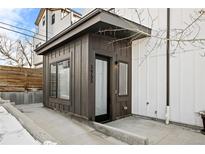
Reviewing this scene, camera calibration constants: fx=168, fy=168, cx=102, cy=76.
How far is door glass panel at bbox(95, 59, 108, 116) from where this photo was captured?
5090mm

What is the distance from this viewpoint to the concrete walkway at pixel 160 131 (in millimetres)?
3711

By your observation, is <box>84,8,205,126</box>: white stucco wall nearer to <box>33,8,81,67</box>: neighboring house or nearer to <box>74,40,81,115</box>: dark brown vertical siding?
<box>74,40,81,115</box>: dark brown vertical siding

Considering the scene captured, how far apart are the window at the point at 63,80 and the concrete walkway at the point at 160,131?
1993 millimetres

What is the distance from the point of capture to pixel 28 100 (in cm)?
872

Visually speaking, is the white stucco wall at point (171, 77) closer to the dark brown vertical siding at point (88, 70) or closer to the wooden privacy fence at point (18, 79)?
the dark brown vertical siding at point (88, 70)

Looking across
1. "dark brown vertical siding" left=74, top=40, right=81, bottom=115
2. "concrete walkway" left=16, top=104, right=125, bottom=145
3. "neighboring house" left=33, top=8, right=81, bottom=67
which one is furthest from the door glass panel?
"neighboring house" left=33, top=8, right=81, bottom=67

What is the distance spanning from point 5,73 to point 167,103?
25.4 feet

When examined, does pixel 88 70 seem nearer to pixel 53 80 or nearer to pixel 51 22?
pixel 53 80

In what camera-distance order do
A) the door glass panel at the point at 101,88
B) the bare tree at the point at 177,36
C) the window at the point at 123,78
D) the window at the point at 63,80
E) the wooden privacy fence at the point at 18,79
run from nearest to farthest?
the bare tree at the point at 177,36 → the door glass panel at the point at 101,88 → the window at the point at 123,78 → the window at the point at 63,80 → the wooden privacy fence at the point at 18,79

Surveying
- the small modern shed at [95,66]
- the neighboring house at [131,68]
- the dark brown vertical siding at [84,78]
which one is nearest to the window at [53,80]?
the small modern shed at [95,66]

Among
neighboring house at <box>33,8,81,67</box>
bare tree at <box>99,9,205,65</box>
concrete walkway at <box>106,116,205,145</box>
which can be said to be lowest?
concrete walkway at <box>106,116,205,145</box>

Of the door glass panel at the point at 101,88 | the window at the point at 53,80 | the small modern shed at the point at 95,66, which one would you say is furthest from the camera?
the window at the point at 53,80
